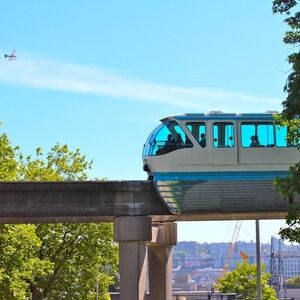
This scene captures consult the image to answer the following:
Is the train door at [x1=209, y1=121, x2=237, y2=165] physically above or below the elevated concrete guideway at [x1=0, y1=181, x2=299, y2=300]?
above

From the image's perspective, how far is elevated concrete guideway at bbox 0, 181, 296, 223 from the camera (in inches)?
1093

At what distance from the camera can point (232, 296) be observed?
48156mm

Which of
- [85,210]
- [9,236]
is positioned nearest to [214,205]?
[85,210]

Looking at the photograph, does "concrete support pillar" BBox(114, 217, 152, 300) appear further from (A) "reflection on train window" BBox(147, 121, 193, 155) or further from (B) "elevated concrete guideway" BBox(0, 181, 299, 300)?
(A) "reflection on train window" BBox(147, 121, 193, 155)

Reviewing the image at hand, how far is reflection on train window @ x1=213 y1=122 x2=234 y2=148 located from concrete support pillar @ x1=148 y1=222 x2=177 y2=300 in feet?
30.3

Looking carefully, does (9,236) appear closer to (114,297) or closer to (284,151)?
(284,151)

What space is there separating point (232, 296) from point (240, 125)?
81.0 feet

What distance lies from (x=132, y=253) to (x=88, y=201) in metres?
2.80

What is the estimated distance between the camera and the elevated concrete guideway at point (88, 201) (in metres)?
27.8

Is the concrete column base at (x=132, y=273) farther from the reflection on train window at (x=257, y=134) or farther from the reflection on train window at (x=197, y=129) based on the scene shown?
the reflection on train window at (x=257, y=134)

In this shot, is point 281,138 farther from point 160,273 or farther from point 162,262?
point 160,273

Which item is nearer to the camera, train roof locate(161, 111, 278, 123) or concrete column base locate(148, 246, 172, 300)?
train roof locate(161, 111, 278, 123)

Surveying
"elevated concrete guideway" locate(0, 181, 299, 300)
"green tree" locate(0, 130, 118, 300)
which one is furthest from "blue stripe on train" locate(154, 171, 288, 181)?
"green tree" locate(0, 130, 118, 300)

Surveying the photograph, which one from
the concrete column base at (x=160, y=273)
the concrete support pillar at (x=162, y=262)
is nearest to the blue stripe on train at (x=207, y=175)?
the concrete support pillar at (x=162, y=262)
